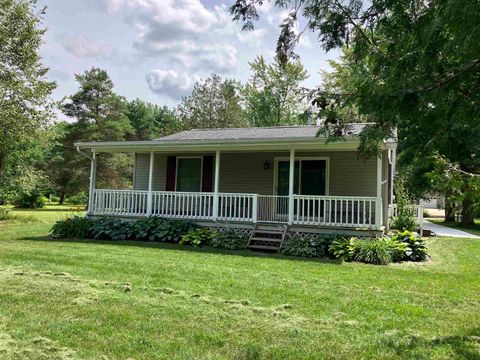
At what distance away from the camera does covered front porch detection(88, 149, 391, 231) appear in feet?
37.6

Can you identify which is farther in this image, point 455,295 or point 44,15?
point 44,15

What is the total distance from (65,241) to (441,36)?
10565 millimetres

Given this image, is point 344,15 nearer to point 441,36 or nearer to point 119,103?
point 441,36

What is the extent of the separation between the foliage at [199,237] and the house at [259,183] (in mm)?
645

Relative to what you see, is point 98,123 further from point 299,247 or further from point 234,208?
point 299,247

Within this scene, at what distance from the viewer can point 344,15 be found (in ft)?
13.2

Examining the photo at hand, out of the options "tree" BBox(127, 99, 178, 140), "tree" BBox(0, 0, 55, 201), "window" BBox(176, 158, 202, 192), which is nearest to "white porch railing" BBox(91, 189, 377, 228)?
"window" BBox(176, 158, 202, 192)

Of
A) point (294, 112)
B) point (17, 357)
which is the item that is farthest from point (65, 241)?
point (294, 112)

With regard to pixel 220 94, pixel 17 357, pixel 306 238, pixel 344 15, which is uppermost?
pixel 220 94

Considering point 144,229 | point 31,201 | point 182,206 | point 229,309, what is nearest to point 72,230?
point 144,229

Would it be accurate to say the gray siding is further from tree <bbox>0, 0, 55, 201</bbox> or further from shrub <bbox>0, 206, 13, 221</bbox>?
shrub <bbox>0, 206, 13, 221</bbox>

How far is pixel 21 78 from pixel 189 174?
9008 millimetres

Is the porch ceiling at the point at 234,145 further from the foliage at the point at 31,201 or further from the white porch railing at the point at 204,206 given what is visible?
the foliage at the point at 31,201

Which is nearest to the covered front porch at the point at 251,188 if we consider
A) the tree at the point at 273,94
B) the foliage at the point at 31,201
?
the tree at the point at 273,94
